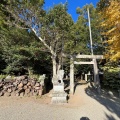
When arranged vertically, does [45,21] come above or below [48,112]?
above

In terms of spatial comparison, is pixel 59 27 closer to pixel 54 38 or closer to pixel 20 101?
pixel 54 38

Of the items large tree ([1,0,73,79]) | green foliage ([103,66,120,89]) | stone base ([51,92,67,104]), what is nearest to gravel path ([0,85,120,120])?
stone base ([51,92,67,104])

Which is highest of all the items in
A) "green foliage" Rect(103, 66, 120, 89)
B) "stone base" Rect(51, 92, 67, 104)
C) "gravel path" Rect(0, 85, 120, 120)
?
"green foliage" Rect(103, 66, 120, 89)

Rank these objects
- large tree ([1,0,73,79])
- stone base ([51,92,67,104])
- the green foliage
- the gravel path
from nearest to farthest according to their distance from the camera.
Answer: the gravel path → stone base ([51,92,67,104]) → large tree ([1,0,73,79]) → the green foliage

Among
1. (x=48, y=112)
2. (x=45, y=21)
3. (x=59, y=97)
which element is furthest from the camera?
(x=45, y=21)

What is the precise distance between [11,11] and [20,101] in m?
6.40

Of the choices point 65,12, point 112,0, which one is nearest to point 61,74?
point 65,12

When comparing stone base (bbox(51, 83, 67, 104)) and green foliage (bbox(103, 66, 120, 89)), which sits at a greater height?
green foliage (bbox(103, 66, 120, 89))

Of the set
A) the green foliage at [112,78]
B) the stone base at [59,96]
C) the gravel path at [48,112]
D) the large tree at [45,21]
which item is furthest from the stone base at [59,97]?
the green foliage at [112,78]

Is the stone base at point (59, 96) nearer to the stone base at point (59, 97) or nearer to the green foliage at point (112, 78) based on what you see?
the stone base at point (59, 97)

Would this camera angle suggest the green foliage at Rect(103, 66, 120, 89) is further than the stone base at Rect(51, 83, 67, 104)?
Yes

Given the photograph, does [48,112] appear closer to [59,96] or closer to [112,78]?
[59,96]

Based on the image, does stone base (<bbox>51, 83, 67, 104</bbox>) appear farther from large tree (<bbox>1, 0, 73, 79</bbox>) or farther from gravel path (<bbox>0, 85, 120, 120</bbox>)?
large tree (<bbox>1, 0, 73, 79</bbox>)

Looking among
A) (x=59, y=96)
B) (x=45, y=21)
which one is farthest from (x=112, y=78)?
(x=45, y=21)
